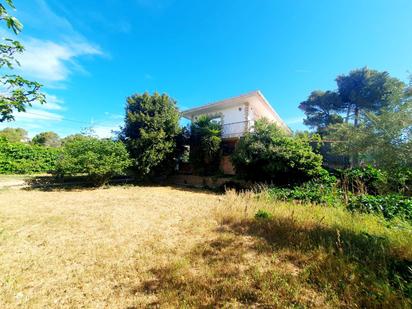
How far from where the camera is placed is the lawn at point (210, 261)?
7.14 ft

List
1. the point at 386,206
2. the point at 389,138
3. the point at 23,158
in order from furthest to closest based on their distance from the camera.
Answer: the point at 23,158, the point at 386,206, the point at 389,138

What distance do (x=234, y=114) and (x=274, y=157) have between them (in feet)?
23.1

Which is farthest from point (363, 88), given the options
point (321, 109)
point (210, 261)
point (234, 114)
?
point (210, 261)

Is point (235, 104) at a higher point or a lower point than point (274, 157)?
higher

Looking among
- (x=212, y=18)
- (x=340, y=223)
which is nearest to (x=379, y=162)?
(x=340, y=223)

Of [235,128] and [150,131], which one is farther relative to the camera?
[235,128]

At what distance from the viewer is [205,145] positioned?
42.1 feet

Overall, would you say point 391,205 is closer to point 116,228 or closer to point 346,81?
point 116,228

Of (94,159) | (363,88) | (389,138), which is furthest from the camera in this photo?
(363,88)

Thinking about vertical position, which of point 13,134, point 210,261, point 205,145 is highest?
point 13,134

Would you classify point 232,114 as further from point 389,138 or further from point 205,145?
point 389,138

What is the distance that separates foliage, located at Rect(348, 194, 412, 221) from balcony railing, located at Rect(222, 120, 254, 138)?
31.1 feet

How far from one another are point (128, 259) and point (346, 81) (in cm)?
2568

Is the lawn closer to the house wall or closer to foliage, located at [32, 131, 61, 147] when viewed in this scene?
the house wall
